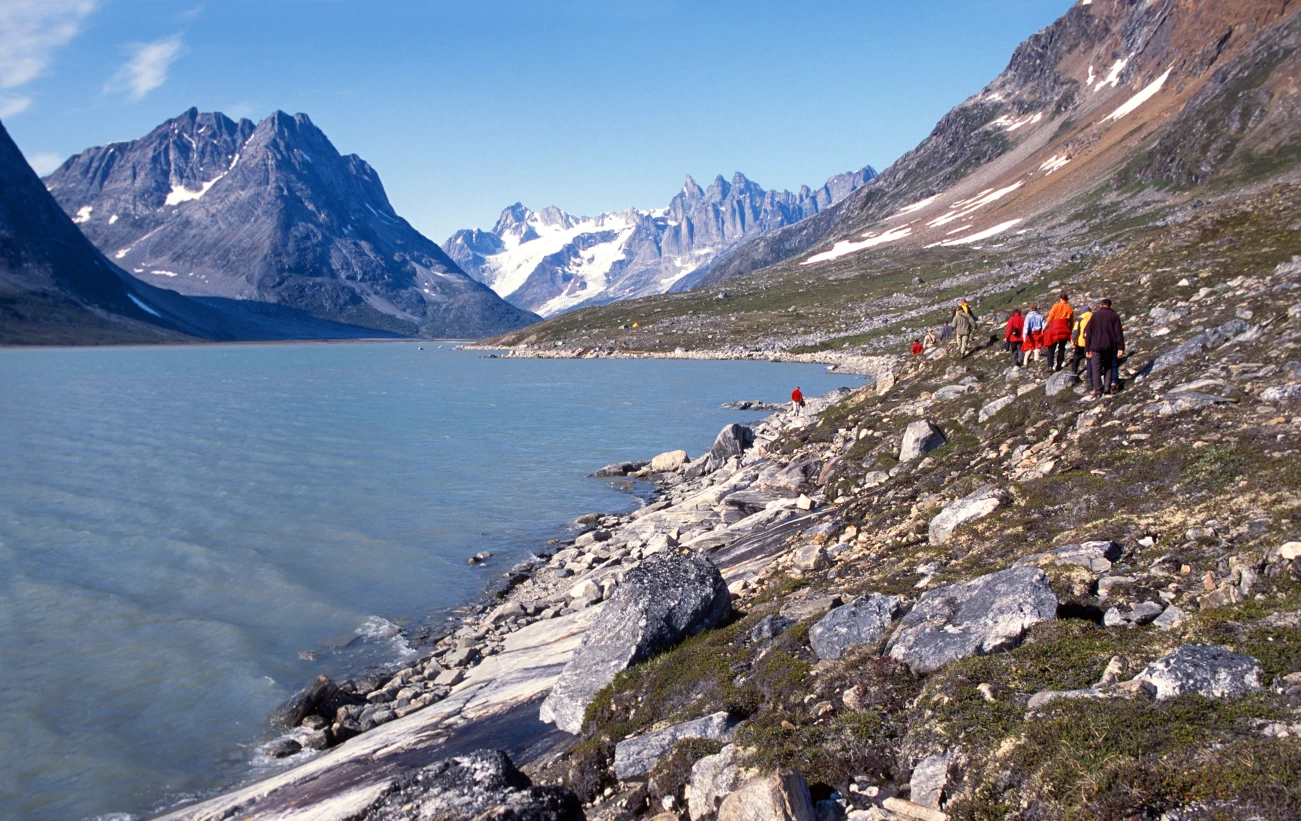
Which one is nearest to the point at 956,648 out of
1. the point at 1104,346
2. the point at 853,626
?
the point at 853,626

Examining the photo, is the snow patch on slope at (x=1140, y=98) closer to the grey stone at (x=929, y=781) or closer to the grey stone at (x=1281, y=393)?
the grey stone at (x=1281, y=393)

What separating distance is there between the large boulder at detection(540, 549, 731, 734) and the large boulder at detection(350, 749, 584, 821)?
9.68 ft

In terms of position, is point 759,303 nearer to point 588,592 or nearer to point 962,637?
point 588,592

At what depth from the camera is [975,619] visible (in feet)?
35.4

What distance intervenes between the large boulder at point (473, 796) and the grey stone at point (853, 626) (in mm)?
4048

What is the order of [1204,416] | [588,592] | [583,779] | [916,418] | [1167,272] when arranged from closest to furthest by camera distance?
[583,779] → [1204,416] → [588,592] → [916,418] → [1167,272]

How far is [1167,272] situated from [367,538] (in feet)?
106

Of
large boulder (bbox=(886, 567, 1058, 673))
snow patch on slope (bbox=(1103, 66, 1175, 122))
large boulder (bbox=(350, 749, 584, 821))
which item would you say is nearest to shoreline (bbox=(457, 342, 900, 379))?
large boulder (bbox=(886, 567, 1058, 673))

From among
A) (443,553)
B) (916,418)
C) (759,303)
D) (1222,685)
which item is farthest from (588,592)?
(759,303)

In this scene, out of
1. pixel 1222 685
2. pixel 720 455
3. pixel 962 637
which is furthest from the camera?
pixel 720 455

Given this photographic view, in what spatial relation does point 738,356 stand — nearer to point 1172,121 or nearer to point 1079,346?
point 1172,121

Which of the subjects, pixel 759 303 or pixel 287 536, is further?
pixel 759 303

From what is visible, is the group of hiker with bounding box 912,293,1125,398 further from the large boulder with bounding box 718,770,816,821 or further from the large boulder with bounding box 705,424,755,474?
the large boulder with bounding box 718,770,816,821

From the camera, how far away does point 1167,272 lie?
3020 centimetres
